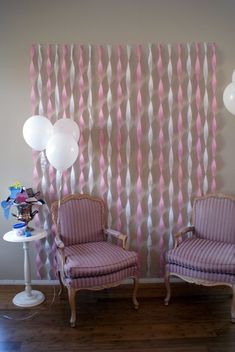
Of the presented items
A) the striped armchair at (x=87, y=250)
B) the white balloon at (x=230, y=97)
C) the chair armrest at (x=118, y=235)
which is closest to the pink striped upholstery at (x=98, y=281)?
the striped armchair at (x=87, y=250)

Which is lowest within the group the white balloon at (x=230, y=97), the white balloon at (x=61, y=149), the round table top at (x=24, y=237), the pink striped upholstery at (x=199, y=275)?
the pink striped upholstery at (x=199, y=275)

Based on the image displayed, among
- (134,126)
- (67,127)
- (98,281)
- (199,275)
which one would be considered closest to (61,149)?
(67,127)

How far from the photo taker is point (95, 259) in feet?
9.45

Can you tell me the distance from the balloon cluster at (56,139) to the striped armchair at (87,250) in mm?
522

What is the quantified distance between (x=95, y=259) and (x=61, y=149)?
929mm

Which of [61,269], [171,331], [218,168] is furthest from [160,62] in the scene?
[171,331]

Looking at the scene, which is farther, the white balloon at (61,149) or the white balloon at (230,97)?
the white balloon at (230,97)

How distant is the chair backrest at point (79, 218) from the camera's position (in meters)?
3.20

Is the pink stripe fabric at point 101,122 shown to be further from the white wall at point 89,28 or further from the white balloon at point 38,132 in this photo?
the white balloon at point 38,132

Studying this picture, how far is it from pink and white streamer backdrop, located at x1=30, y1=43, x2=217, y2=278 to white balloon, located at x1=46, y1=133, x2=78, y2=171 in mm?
532

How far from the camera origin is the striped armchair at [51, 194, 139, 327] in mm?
2779

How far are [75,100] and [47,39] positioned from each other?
0.60 meters

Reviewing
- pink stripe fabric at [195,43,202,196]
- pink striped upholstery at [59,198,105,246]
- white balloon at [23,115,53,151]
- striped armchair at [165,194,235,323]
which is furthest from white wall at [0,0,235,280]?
striped armchair at [165,194,235,323]

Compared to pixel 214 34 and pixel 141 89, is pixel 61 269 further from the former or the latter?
pixel 214 34
